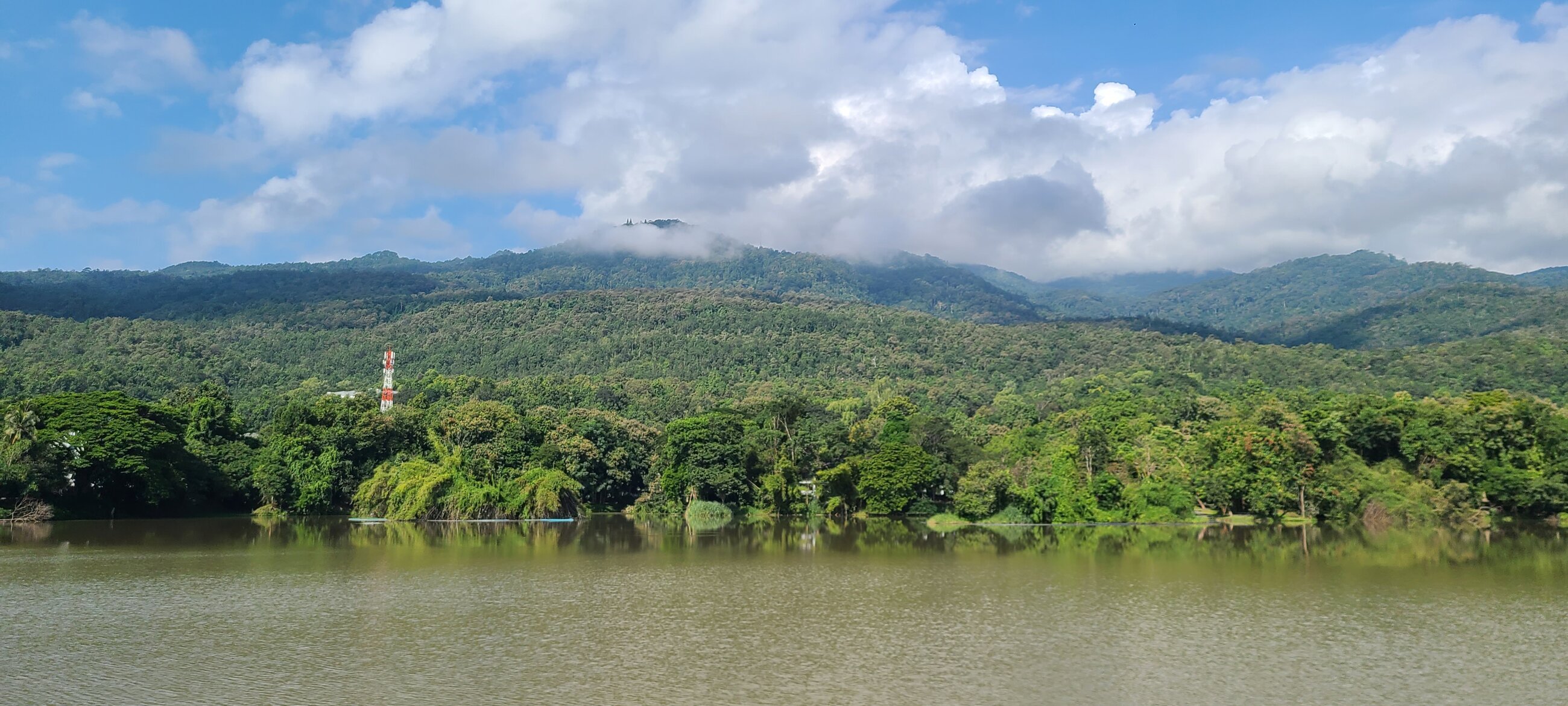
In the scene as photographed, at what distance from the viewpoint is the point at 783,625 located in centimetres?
2391

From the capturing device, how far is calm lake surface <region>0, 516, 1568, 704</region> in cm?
1803

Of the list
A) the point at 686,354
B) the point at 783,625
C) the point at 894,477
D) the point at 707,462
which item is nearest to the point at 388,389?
the point at 707,462

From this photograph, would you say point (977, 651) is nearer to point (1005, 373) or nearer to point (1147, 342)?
point (1005, 373)

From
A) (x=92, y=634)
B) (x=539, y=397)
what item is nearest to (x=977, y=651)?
(x=92, y=634)

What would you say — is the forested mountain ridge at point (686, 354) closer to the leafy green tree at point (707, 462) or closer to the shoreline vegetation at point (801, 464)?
the shoreline vegetation at point (801, 464)

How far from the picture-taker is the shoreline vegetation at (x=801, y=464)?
2253 inches

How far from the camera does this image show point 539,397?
345 ft

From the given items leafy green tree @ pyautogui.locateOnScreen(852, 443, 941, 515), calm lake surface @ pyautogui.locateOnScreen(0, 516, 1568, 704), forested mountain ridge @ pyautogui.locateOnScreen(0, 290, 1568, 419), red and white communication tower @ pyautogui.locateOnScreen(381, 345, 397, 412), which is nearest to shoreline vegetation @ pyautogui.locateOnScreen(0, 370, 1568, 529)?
leafy green tree @ pyautogui.locateOnScreen(852, 443, 941, 515)

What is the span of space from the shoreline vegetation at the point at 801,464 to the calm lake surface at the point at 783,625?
16263 mm

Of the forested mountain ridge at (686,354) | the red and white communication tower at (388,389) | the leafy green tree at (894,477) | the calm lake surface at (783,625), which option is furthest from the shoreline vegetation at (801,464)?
the forested mountain ridge at (686,354)

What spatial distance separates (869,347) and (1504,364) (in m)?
83.0

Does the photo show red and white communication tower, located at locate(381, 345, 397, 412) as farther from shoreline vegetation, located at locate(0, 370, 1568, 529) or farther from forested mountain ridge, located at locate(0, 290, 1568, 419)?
forested mountain ridge, located at locate(0, 290, 1568, 419)

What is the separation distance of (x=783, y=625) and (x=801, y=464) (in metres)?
48.8

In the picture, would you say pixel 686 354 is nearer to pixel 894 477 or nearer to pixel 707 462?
pixel 707 462
